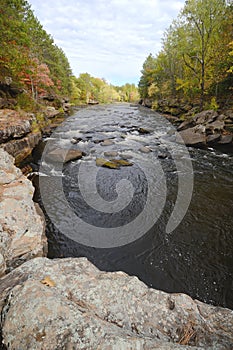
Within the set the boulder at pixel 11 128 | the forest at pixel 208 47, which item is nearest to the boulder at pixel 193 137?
the forest at pixel 208 47

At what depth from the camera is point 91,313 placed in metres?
1.96

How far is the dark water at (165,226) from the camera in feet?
15.0

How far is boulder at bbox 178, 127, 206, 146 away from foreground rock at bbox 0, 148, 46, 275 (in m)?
12.5

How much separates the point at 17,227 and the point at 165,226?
4604mm

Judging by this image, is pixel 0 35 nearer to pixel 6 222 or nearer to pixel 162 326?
pixel 6 222

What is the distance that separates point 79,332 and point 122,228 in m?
4.61

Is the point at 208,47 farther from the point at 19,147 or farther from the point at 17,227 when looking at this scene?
the point at 17,227

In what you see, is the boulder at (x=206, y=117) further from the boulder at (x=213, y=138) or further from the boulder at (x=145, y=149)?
the boulder at (x=145, y=149)

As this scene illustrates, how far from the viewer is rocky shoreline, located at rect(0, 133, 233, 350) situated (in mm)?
1628

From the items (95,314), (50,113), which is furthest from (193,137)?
(50,113)

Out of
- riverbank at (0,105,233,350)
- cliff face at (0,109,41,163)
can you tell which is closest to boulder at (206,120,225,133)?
cliff face at (0,109,41,163)

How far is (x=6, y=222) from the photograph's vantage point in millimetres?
3547

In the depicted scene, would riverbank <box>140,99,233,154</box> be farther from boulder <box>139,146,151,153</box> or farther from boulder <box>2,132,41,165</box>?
boulder <box>2,132,41,165</box>

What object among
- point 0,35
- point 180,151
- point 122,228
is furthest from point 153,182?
point 0,35
